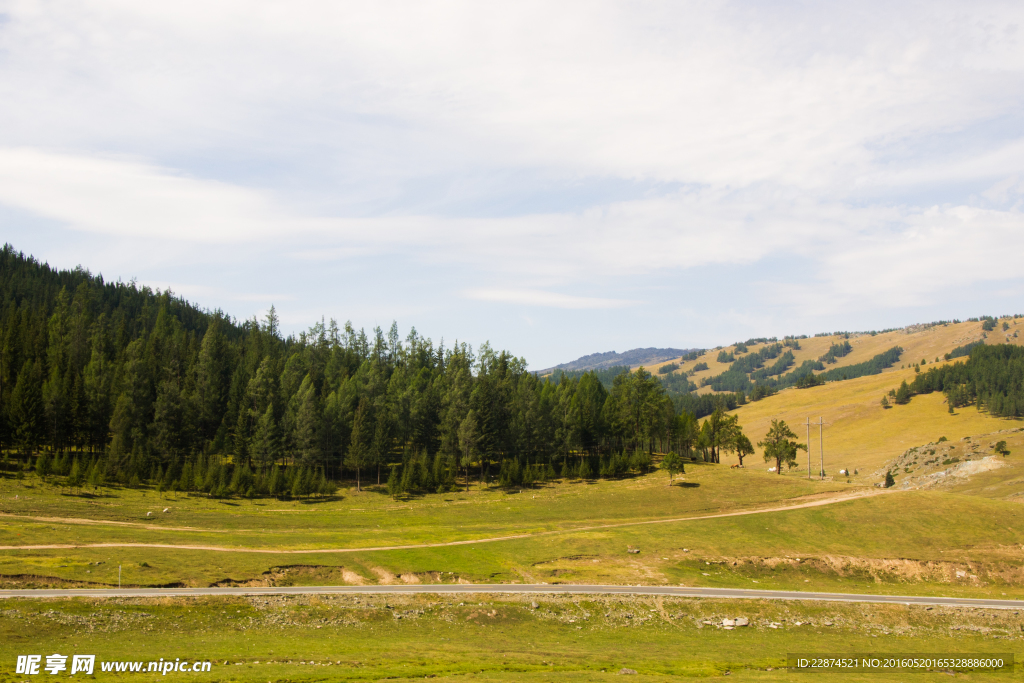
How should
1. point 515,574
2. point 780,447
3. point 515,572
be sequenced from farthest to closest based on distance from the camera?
point 780,447 < point 515,572 < point 515,574

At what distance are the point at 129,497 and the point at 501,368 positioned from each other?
75277 millimetres

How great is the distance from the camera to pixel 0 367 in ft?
343

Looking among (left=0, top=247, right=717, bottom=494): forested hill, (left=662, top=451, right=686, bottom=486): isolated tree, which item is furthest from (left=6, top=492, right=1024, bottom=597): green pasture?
(left=0, top=247, right=717, bottom=494): forested hill

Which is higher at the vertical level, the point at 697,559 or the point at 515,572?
the point at 697,559

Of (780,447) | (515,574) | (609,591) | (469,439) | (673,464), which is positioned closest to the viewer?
(609,591)

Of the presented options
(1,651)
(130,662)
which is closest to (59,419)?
(1,651)

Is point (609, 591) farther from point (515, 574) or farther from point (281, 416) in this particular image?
point (281, 416)

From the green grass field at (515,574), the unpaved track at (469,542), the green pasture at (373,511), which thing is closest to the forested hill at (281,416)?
the green pasture at (373,511)

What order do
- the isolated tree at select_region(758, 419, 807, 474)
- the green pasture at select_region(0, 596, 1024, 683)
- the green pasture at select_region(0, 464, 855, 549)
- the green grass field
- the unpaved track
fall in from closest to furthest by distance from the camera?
the green pasture at select_region(0, 596, 1024, 683) < the green grass field < the unpaved track < the green pasture at select_region(0, 464, 855, 549) < the isolated tree at select_region(758, 419, 807, 474)

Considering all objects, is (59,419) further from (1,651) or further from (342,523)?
(1,651)

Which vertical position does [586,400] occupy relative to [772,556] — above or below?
above

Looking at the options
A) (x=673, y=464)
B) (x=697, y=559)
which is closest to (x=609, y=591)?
(x=697, y=559)

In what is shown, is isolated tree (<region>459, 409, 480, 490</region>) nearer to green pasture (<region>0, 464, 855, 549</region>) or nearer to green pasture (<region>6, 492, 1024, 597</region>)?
green pasture (<region>0, 464, 855, 549</region>)

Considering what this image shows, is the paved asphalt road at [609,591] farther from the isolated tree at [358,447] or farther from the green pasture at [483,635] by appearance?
the isolated tree at [358,447]
